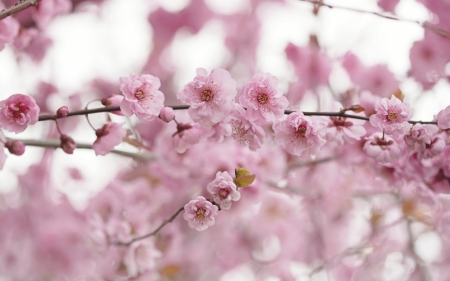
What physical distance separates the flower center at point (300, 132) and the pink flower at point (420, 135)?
0.15 m

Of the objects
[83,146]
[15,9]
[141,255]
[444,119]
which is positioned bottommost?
[141,255]

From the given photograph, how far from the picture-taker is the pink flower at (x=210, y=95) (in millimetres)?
531

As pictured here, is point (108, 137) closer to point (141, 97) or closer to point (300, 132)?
point (141, 97)

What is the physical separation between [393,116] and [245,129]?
18 centimetres

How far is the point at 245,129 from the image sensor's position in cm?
56

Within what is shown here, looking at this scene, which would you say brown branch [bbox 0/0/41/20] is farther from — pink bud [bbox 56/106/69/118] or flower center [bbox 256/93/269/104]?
flower center [bbox 256/93/269/104]

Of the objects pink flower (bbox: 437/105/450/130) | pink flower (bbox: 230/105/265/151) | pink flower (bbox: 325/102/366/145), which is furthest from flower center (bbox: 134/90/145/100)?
pink flower (bbox: 437/105/450/130)

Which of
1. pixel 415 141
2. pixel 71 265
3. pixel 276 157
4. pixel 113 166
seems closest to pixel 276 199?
pixel 276 157

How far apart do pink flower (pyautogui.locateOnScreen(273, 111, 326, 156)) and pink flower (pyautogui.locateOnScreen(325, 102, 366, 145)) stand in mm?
60

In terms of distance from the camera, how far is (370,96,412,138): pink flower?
54 centimetres

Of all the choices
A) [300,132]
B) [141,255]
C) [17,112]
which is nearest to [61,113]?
[17,112]

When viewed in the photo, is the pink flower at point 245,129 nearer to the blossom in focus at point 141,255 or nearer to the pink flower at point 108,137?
the pink flower at point 108,137

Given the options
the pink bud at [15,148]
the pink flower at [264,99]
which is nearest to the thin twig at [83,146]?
the pink bud at [15,148]

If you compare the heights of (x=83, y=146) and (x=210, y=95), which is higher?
(x=210, y=95)
